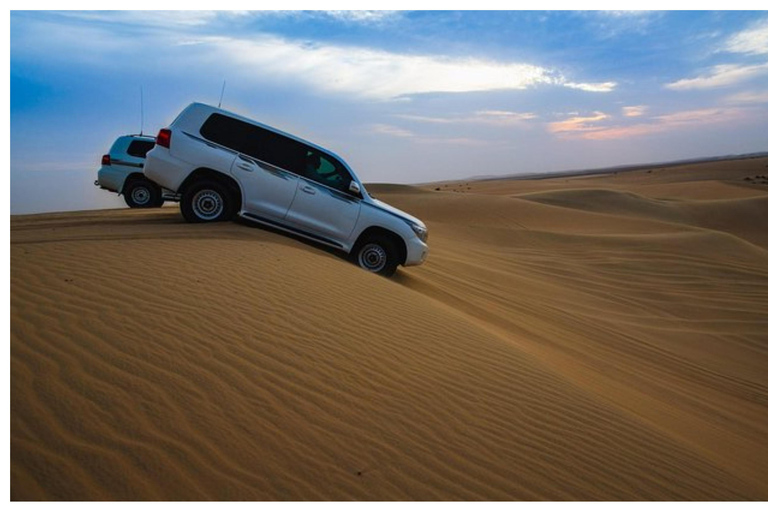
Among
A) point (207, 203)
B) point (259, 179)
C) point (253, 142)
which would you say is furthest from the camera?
point (207, 203)

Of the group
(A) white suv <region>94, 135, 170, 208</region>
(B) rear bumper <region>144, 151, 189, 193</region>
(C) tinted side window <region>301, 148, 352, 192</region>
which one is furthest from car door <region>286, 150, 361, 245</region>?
(A) white suv <region>94, 135, 170, 208</region>

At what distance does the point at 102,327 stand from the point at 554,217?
80.9 ft

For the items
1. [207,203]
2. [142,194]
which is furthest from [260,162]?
[142,194]

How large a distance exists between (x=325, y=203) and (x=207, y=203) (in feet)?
6.30

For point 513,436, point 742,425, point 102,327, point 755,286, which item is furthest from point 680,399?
point 755,286

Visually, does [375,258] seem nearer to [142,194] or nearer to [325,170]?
[325,170]

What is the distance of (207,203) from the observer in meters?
8.61

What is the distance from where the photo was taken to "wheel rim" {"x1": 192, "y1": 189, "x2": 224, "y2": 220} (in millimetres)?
8562

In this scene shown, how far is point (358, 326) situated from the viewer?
207 inches

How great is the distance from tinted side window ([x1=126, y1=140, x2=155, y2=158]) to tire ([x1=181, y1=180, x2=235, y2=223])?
6085 mm

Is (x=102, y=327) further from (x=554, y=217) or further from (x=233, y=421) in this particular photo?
(x=554, y=217)

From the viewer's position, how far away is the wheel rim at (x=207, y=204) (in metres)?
8.56

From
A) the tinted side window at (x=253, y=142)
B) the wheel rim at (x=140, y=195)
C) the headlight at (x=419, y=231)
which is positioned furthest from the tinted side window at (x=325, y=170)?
the wheel rim at (x=140, y=195)

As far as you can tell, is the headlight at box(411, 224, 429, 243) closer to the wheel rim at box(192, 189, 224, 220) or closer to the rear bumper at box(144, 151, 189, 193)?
the wheel rim at box(192, 189, 224, 220)
